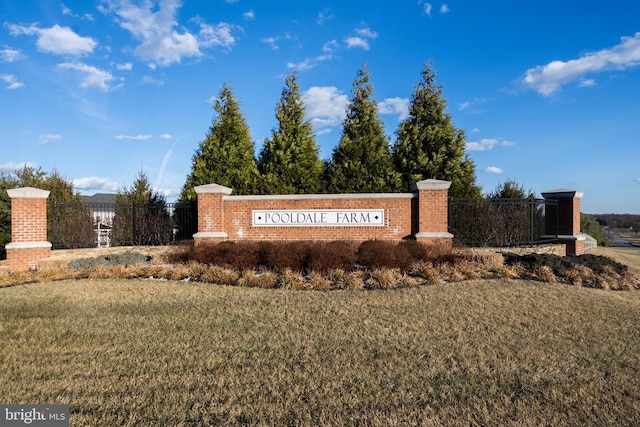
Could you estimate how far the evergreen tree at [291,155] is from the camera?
1498cm

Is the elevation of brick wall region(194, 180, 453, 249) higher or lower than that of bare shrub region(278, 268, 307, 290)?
higher

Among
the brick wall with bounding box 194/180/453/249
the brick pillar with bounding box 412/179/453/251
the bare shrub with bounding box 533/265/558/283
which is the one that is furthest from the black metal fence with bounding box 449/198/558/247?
the bare shrub with bounding box 533/265/558/283

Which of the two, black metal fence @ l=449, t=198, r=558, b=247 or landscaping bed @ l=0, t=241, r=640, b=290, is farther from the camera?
black metal fence @ l=449, t=198, r=558, b=247

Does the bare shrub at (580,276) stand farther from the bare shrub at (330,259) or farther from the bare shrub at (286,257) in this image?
the bare shrub at (286,257)

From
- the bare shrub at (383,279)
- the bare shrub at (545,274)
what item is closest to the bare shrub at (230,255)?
the bare shrub at (383,279)

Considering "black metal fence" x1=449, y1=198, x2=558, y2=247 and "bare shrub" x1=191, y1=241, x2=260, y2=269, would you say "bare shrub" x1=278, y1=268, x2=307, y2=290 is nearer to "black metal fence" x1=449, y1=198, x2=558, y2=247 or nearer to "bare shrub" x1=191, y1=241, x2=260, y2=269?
"bare shrub" x1=191, y1=241, x2=260, y2=269

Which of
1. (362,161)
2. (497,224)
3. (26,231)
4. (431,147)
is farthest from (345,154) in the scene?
(26,231)

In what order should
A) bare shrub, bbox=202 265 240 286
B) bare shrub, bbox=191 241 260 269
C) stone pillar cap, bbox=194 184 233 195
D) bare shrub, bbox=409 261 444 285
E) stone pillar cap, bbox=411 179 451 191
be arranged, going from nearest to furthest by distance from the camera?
bare shrub, bbox=409 261 444 285
bare shrub, bbox=202 265 240 286
bare shrub, bbox=191 241 260 269
stone pillar cap, bbox=411 179 451 191
stone pillar cap, bbox=194 184 233 195

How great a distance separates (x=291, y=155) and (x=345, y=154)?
2.06 m

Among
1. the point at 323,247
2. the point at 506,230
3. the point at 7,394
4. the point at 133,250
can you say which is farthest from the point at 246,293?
the point at 506,230

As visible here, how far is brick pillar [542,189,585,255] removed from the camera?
12641 millimetres

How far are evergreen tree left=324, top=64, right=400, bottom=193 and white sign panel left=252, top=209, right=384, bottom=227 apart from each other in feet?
9.66

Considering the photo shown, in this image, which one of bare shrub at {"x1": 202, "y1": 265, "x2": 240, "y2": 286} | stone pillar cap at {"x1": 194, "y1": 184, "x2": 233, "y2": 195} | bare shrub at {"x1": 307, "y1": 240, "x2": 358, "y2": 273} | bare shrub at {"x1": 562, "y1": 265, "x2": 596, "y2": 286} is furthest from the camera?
stone pillar cap at {"x1": 194, "y1": 184, "x2": 233, "y2": 195}

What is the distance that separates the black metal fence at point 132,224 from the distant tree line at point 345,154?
885 mm
